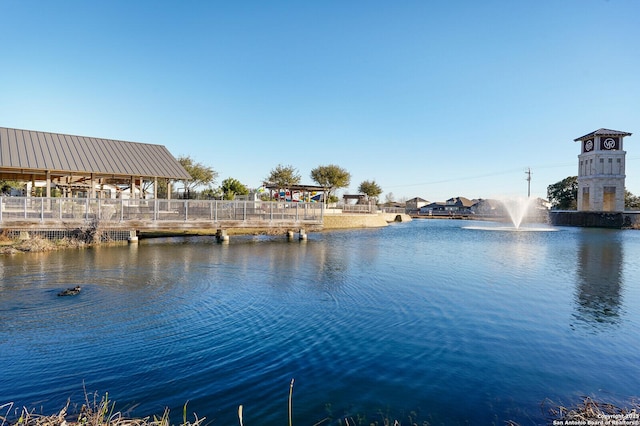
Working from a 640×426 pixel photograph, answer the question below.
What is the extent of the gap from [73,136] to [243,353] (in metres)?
28.5

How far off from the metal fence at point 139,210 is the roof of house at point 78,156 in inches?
173

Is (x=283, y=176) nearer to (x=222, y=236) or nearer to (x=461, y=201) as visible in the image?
(x=222, y=236)

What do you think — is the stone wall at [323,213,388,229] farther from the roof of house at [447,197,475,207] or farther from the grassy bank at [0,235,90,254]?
the roof of house at [447,197,475,207]

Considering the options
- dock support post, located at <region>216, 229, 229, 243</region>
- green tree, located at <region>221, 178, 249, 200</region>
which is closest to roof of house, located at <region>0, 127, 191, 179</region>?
dock support post, located at <region>216, 229, 229, 243</region>

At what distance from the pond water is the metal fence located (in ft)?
19.2

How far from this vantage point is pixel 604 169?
59531 millimetres

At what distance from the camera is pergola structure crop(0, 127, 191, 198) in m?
23.8

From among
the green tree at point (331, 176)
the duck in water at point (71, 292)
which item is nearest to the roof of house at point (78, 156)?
the duck in water at point (71, 292)

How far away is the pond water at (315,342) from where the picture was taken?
5215 mm

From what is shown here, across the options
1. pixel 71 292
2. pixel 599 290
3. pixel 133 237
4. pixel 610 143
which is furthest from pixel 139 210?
pixel 610 143

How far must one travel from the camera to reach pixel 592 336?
26.0ft

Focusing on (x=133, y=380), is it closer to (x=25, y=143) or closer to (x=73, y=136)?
(x=25, y=143)

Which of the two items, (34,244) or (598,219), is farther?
(598,219)

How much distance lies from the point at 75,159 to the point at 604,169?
6969cm
